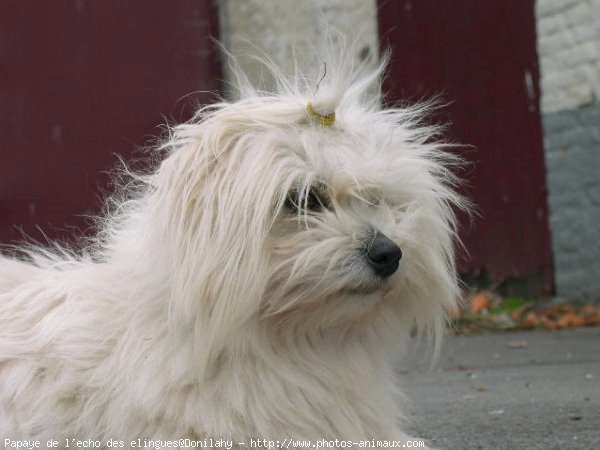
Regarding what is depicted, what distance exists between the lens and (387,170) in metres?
2.84

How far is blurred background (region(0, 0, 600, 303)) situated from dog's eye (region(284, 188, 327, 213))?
4569mm

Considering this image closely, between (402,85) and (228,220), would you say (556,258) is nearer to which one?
(402,85)

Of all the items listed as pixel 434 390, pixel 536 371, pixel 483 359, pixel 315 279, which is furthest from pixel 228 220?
pixel 483 359

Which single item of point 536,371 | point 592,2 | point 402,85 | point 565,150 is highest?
point 592,2

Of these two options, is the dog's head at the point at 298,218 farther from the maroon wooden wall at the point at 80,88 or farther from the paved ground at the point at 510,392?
the maroon wooden wall at the point at 80,88

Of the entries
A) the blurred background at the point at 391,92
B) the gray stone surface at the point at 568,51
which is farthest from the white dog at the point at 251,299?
the gray stone surface at the point at 568,51

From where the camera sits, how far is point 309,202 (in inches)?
108

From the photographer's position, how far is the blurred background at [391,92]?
7391 mm

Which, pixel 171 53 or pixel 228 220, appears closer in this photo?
pixel 228 220

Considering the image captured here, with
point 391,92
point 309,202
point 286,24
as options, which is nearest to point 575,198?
point 391,92

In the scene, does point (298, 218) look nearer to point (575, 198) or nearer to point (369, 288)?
point (369, 288)

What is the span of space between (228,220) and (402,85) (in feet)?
17.3

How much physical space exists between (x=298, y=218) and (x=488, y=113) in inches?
213

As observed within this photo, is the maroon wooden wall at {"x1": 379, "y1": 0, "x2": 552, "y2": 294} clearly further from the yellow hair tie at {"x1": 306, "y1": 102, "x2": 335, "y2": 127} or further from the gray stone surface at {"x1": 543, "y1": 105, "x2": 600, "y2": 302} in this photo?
the yellow hair tie at {"x1": 306, "y1": 102, "x2": 335, "y2": 127}
